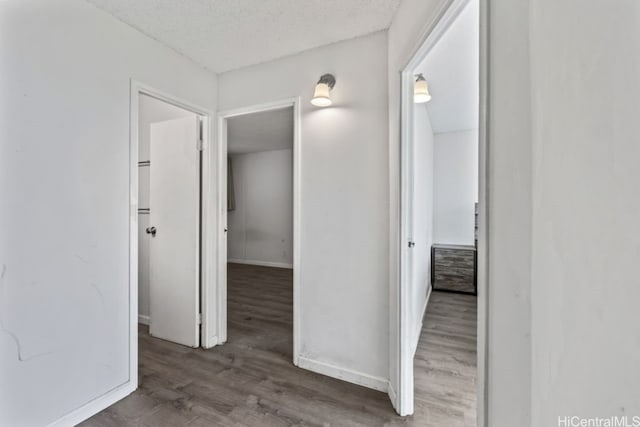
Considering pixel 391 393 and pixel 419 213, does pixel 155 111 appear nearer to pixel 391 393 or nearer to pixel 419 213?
pixel 419 213

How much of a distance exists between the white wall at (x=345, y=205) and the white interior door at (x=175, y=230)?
100 centimetres

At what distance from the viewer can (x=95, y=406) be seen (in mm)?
1681

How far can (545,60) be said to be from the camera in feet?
1.94

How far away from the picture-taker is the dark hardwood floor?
64.3 inches

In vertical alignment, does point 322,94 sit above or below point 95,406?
above

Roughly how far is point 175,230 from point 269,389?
5.24 feet

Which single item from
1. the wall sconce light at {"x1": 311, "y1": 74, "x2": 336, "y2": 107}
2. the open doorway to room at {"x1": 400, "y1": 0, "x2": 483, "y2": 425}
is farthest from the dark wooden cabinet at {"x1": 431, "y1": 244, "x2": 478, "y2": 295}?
the wall sconce light at {"x1": 311, "y1": 74, "x2": 336, "y2": 107}

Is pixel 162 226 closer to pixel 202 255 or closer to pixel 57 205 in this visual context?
pixel 202 255

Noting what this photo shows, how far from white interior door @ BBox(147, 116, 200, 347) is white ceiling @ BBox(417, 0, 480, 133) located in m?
2.09

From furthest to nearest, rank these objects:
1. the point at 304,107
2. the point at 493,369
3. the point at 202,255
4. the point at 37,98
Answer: the point at 202,255 < the point at 304,107 < the point at 37,98 < the point at 493,369

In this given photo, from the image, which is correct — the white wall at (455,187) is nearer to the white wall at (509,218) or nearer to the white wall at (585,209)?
the white wall at (509,218)

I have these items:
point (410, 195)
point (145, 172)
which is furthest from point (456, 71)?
point (145, 172)

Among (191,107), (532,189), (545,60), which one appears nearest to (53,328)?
(191,107)

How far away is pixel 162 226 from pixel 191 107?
115 cm
